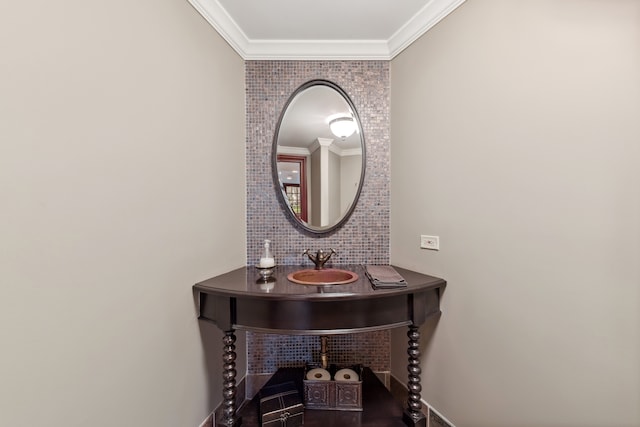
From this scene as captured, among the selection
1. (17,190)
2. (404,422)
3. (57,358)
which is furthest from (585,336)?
(17,190)

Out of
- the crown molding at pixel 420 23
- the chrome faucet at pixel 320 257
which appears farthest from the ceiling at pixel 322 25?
the chrome faucet at pixel 320 257

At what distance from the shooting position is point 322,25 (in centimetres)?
162

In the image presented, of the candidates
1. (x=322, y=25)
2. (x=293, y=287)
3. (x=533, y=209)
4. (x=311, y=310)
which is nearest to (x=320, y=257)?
(x=293, y=287)

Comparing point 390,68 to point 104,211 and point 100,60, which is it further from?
point 104,211

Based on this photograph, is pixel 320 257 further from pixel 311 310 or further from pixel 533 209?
pixel 533 209

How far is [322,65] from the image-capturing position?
1803 mm

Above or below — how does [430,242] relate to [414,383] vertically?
above

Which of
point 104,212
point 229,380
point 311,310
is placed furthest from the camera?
point 229,380

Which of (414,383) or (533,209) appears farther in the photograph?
(414,383)

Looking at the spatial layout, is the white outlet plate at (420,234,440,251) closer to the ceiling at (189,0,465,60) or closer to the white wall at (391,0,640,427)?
the white wall at (391,0,640,427)

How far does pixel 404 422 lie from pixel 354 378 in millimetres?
329

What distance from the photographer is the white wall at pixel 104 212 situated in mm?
651

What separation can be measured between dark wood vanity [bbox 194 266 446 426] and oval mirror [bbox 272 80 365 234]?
0.58 metres

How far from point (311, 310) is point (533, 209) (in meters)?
1.03
